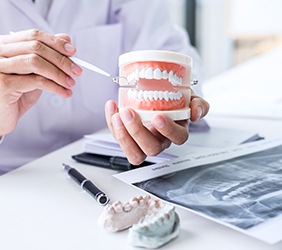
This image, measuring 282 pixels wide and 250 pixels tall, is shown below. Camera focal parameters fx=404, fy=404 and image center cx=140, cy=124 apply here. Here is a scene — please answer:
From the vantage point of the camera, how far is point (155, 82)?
528 millimetres

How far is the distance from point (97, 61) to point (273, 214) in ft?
2.13

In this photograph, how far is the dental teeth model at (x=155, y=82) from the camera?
487 millimetres

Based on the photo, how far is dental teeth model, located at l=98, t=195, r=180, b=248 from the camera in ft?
1.22

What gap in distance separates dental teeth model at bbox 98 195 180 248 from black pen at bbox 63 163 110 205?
66 mm

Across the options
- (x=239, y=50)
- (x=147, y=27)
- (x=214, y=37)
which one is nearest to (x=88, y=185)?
(x=147, y=27)

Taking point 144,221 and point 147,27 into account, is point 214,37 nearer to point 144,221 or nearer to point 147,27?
point 147,27

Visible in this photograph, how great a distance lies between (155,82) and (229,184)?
0.16 metres

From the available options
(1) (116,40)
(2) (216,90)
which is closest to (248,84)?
(2) (216,90)

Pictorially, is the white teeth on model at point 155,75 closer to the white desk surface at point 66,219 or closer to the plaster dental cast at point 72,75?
the plaster dental cast at point 72,75

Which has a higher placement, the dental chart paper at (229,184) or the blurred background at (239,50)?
the blurred background at (239,50)

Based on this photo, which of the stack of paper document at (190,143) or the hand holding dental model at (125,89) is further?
the stack of paper document at (190,143)

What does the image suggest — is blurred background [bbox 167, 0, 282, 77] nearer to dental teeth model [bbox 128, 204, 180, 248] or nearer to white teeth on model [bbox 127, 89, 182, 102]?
white teeth on model [bbox 127, 89, 182, 102]

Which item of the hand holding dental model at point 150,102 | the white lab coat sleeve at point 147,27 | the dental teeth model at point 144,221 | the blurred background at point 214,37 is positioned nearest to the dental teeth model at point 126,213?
the dental teeth model at point 144,221

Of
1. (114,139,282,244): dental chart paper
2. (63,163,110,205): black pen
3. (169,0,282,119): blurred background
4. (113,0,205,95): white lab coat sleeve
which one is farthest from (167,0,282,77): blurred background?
(63,163,110,205): black pen
